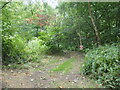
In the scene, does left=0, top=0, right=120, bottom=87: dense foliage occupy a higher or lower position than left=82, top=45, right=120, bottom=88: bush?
higher

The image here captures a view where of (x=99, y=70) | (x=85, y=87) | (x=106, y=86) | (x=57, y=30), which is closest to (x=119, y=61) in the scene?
(x=99, y=70)

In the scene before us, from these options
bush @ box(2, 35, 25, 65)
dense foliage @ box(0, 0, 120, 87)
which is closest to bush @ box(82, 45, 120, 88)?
dense foliage @ box(0, 0, 120, 87)

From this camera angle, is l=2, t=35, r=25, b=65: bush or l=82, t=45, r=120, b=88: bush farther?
l=2, t=35, r=25, b=65: bush

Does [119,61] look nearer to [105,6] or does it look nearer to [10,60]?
[10,60]

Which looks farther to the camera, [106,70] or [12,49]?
[12,49]

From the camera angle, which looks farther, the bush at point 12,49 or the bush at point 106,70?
the bush at point 12,49

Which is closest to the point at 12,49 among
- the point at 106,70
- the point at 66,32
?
the point at 106,70

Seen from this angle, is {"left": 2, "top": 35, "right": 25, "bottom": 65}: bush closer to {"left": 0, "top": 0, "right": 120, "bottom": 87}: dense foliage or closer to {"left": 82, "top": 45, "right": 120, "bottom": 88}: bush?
{"left": 0, "top": 0, "right": 120, "bottom": 87}: dense foliage

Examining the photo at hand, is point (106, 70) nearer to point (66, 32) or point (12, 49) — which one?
point (12, 49)

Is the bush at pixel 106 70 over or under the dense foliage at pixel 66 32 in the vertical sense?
under

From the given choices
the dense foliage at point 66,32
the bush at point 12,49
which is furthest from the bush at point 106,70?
the bush at point 12,49

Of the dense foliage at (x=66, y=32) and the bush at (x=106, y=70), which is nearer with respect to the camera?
the bush at (x=106, y=70)

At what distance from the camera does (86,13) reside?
7.02 meters

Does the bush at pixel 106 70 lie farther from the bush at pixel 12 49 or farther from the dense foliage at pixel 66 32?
the bush at pixel 12 49
